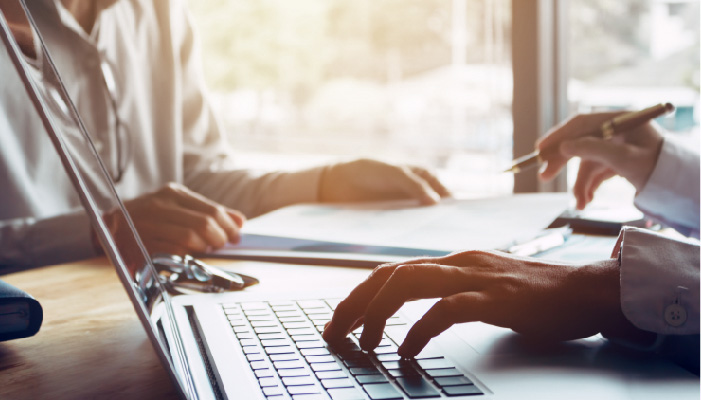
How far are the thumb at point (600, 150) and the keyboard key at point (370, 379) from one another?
29.6 inches

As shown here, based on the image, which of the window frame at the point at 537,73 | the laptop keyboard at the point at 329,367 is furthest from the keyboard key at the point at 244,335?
the window frame at the point at 537,73

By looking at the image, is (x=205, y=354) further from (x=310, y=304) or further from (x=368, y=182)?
(x=368, y=182)

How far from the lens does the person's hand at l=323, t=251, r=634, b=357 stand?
0.55m

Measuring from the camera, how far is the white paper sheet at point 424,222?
3.09ft

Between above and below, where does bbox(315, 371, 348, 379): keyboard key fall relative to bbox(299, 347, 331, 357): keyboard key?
above

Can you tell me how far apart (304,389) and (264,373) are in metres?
0.05

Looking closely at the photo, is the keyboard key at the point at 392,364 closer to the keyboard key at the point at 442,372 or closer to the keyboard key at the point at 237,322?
the keyboard key at the point at 442,372

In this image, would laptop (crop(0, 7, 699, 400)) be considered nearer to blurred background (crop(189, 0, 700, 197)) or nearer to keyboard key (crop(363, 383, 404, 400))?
keyboard key (crop(363, 383, 404, 400))

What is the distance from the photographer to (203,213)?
1014 millimetres

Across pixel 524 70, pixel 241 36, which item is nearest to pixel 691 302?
pixel 524 70

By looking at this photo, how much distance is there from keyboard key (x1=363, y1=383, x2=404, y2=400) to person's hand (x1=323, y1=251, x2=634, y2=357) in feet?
0.25

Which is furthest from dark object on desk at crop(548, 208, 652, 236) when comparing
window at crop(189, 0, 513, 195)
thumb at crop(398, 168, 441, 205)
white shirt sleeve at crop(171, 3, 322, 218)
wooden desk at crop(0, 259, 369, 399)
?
window at crop(189, 0, 513, 195)

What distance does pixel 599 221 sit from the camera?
3.40ft

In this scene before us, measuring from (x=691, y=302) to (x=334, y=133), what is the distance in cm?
704
